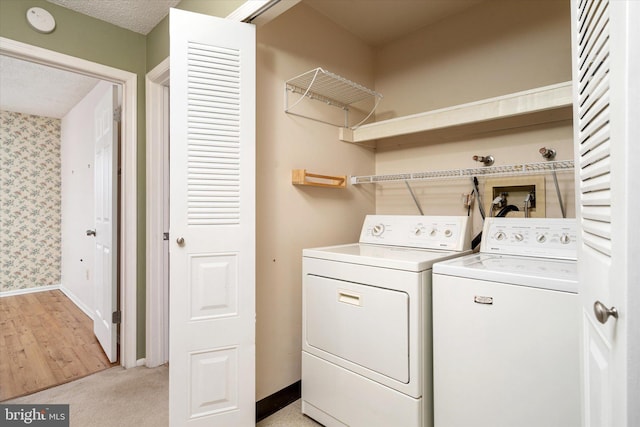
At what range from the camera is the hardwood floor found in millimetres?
2249

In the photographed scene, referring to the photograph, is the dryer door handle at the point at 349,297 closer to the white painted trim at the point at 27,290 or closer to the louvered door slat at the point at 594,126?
the louvered door slat at the point at 594,126

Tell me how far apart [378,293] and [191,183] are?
1.00 metres

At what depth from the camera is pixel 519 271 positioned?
1.23 metres

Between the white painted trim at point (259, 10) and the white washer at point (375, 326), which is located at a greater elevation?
the white painted trim at point (259, 10)

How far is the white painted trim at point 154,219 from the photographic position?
2.38m

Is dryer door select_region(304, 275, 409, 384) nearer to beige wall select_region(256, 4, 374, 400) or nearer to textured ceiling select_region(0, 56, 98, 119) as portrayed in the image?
beige wall select_region(256, 4, 374, 400)

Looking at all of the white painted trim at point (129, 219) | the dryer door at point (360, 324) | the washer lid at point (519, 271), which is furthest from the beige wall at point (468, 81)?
the white painted trim at point (129, 219)

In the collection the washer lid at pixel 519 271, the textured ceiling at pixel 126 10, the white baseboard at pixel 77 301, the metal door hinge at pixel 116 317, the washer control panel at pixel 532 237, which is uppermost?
the textured ceiling at pixel 126 10

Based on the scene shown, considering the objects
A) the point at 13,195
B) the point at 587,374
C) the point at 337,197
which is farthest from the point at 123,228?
the point at 13,195

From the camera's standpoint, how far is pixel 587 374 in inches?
34.5

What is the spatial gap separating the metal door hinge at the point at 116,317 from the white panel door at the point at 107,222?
2 cm

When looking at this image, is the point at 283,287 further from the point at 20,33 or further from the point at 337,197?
the point at 20,33

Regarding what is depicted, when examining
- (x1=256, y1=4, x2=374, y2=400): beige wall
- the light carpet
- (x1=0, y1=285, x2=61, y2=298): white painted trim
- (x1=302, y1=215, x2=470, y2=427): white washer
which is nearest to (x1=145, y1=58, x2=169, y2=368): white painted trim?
the light carpet

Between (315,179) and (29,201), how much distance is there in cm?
462
